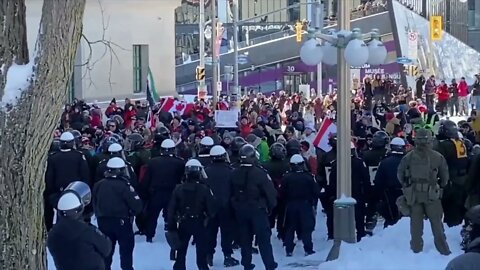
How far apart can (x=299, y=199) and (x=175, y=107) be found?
11.2 metres

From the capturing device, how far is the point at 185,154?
17.3 meters

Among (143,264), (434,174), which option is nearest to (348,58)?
(434,174)

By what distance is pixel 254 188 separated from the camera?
540 inches

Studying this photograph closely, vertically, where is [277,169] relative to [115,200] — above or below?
above

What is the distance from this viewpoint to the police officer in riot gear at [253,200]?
13732 mm

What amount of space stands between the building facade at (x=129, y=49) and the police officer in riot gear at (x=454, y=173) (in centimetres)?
1961

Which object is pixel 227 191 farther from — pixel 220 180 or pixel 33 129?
pixel 33 129

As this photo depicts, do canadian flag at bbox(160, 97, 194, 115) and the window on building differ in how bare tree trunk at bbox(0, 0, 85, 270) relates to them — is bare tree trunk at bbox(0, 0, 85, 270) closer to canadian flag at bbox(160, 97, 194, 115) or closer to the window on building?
canadian flag at bbox(160, 97, 194, 115)

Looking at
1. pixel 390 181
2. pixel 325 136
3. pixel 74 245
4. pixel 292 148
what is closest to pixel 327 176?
pixel 292 148

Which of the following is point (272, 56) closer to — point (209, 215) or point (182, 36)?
point (182, 36)

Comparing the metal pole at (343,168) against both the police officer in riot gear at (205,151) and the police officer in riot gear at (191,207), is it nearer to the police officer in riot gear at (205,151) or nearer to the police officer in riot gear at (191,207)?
the police officer in riot gear at (191,207)

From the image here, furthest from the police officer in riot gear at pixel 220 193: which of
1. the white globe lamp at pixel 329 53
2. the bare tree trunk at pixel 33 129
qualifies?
the bare tree trunk at pixel 33 129

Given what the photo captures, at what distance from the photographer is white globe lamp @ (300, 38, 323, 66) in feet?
48.0

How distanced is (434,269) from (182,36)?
230 feet
